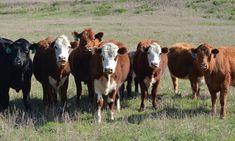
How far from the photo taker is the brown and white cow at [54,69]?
33.8 ft

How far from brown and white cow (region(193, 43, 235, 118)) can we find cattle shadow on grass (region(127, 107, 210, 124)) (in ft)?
1.44

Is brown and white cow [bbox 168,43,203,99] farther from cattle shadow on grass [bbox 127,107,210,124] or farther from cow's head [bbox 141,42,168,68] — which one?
cow's head [bbox 141,42,168,68]

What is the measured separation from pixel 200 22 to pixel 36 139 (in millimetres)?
29523

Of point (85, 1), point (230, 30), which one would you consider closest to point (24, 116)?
point (230, 30)

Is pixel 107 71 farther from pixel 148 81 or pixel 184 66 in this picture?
pixel 184 66

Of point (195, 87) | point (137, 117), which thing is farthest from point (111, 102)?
point (195, 87)

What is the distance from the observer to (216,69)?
391 inches

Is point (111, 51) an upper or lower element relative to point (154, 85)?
upper

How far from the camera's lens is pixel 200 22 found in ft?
119

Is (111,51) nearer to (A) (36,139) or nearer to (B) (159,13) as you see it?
(A) (36,139)

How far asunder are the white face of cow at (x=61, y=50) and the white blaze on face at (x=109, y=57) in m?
0.92

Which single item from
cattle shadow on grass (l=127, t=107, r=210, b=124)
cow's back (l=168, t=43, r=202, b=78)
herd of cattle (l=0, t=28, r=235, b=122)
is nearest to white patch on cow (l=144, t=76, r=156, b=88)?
herd of cattle (l=0, t=28, r=235, b=122)

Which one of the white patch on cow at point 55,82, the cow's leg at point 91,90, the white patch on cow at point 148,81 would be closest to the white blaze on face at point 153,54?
the white patch on cow at point 148,81

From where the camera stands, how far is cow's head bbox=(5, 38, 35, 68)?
10242 millimetres
